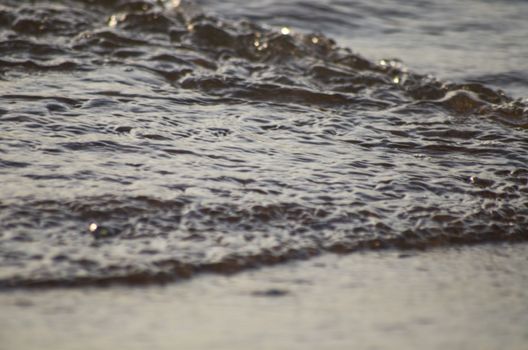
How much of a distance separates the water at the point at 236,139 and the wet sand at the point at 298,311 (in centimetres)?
9

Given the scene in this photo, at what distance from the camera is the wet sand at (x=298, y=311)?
5.73 feet

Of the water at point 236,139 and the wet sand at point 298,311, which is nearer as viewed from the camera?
the wet sand at point 298,311

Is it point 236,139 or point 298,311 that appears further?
point 236,139

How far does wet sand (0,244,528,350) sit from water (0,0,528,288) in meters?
0.09

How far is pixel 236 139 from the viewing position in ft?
9.78

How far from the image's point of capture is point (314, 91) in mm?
3684

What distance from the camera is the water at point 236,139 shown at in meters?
2.21

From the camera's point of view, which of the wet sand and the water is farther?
the water

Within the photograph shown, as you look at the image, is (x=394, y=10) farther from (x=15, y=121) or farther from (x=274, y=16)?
(x=15, y=121)

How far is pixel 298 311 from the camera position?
189cm

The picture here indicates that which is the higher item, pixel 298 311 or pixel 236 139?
pixel 236 139

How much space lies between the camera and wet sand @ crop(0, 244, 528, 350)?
1.75 m

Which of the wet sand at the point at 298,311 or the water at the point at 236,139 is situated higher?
the water at the point at 236,139

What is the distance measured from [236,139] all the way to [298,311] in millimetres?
1181
